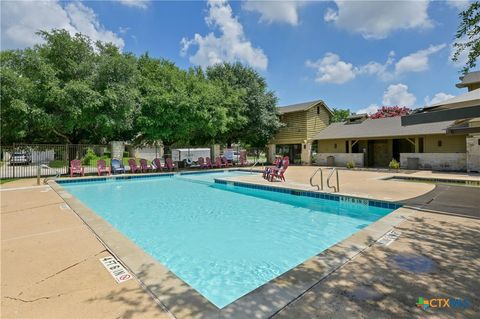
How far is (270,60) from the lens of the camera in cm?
2241

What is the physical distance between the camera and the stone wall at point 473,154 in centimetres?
1466

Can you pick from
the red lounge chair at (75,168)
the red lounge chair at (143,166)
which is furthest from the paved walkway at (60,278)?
the red lounge chair at (143,166)

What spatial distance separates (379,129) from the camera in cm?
1977

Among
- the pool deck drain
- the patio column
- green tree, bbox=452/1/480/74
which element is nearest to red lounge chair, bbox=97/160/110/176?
the pool deck drain

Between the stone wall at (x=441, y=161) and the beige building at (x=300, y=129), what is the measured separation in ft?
26.9

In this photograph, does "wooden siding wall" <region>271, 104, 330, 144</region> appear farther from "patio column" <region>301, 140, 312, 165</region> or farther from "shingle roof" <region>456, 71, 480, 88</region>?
"shingle roof" <region>456, 71, 480, 88</region>

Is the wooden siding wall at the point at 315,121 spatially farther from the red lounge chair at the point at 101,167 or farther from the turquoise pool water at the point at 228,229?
the red lounge chair at the point at 101,167

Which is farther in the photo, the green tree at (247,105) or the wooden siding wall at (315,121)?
the wooden siding wall at (315,121)

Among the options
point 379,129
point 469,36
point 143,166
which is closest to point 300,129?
point 379,129

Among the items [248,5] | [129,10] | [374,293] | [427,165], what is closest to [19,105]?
[129,10]

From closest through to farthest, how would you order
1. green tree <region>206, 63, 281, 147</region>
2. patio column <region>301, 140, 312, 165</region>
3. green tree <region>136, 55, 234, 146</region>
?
green tree <region>136, 55, 234, 146</region> < green tree <region>206, 63, 281, 147</region> < patio column <region>301, 140, 312, 165</region>

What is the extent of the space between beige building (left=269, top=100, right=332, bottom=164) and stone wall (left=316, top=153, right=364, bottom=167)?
3.87 ft

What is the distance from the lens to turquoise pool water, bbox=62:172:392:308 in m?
3.98

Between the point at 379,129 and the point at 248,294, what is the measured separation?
68.3ft
